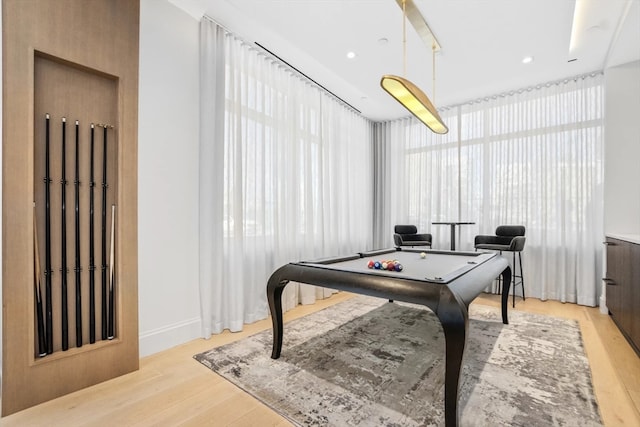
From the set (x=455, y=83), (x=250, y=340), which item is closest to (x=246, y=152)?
(x=250, y=340)

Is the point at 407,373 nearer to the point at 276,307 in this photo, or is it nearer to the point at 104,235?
the point at 276,307

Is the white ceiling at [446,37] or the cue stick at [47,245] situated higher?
the white ceiling at [446,37]

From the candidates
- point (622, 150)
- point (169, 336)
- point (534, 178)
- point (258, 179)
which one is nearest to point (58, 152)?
point (169, 336)

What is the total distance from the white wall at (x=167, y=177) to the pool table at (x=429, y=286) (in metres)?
0.97

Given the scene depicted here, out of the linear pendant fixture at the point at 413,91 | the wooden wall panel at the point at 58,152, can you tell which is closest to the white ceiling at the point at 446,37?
the linear pendant fixture at the point at 413,91

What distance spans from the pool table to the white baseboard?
892 millimetres

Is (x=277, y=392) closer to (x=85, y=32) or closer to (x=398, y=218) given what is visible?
(x=85, y=32)

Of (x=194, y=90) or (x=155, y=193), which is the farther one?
(x=194, y=90)

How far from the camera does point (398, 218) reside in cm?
549

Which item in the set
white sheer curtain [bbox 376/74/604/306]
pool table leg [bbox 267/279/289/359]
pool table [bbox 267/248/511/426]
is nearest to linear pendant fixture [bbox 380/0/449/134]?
pool table [bbox 267/248/511/426]

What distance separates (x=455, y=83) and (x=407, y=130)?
1.39 m

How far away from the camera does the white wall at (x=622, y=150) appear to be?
339 cm

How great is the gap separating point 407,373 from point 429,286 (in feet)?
2.87

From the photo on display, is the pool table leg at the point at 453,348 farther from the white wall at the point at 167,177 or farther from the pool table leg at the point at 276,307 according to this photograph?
the white wall at the point at 167,177
